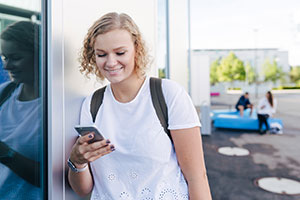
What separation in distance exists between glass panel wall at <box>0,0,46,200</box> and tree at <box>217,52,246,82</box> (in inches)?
1930

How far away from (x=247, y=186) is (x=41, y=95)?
4286mm

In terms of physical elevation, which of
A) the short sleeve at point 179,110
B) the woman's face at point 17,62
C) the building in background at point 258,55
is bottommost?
the short sleeve at point 179,110

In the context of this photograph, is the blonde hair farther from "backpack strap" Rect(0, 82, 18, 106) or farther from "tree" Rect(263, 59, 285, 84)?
"tree" Rect(263, 59, 285, 84)

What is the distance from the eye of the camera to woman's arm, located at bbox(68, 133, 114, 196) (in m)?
1.14

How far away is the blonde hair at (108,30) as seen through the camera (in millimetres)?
1274

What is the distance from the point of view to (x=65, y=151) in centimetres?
143

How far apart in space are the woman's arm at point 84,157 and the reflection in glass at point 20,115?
184 millimetres

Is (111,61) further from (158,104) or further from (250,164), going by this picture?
(250,164)

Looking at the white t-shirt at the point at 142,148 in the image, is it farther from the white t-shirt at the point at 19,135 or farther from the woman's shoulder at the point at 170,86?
the white t-shirt at the point at 19,135

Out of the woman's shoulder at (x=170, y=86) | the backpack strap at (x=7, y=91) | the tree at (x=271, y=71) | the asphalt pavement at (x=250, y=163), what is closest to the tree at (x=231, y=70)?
the tree at (x=271, y=71)

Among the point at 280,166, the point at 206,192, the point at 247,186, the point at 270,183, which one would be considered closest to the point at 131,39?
the point at 206,192

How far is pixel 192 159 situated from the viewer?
53.4 inches

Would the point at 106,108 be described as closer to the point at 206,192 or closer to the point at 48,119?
the point at 48,119

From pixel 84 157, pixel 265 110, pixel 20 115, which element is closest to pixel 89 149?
pixel 84 157
